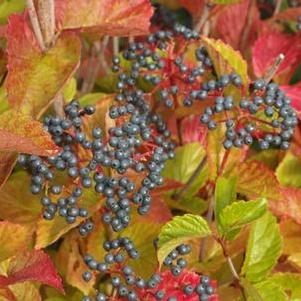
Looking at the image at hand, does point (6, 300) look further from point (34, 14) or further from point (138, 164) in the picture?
point (34, 14)

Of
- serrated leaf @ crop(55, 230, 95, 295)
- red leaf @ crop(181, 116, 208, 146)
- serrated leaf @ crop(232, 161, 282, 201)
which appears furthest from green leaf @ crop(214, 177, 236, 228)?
red leaf @ crop(181, 116, 208, 146)

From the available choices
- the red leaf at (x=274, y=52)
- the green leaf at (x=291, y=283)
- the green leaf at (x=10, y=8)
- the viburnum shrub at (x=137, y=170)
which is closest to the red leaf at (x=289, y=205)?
the viburnum shrub at (x=137, y=170)

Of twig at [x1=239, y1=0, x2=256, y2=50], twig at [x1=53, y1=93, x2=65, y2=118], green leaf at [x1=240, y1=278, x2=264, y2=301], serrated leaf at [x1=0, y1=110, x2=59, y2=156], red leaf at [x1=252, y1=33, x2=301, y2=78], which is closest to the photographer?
serrated leaf at [x1=0, y1=110, x2=59, y2=156]

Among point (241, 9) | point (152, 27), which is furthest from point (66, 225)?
point (241, 9)

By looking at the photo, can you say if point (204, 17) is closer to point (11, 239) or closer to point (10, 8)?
point (10, 8)

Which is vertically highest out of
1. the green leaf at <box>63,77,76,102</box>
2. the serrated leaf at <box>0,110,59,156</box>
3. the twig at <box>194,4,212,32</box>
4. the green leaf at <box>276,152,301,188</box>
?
the serrated leaf at <box>0,110,59,156</box>

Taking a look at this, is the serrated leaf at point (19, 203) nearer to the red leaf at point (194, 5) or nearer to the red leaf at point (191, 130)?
the red leaf at point (191, 130)

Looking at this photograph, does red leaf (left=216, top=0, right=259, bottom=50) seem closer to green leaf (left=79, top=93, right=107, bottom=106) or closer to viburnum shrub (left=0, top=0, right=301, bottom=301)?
viburnum shrub (left=0, top=0, right=301, bottom=301)
